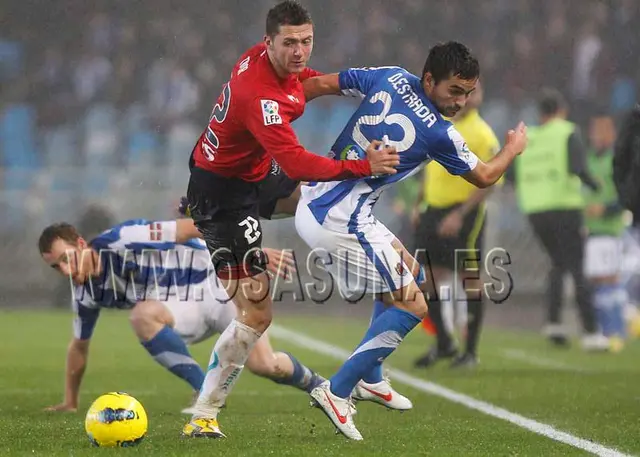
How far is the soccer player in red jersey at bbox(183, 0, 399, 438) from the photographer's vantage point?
18.5 ft

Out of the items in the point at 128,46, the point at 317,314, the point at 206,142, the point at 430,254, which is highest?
the point at 128,46

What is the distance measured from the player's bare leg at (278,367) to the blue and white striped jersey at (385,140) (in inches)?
45.4

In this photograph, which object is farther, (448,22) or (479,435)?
(448,22)

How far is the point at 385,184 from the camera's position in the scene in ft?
20.2

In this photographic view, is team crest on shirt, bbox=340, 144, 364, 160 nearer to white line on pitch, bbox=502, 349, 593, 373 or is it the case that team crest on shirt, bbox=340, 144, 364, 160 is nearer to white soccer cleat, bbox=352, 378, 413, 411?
white soccer cleat, bbox=352, 378, 413, 411

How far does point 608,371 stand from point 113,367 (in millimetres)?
3941

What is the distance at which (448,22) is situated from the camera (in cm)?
1404

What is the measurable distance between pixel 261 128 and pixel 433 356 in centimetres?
490

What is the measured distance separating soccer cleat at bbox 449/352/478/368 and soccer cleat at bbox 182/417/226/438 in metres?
4.25

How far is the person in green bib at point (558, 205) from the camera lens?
40.9 ft

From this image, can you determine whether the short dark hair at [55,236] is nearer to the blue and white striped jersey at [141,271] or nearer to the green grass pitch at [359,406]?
the blue and white striped jersey at [141,271]

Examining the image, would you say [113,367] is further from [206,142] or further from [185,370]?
[206,142]

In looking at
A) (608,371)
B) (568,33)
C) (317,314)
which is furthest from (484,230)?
(317,314)

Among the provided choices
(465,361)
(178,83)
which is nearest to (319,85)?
(465,361)
